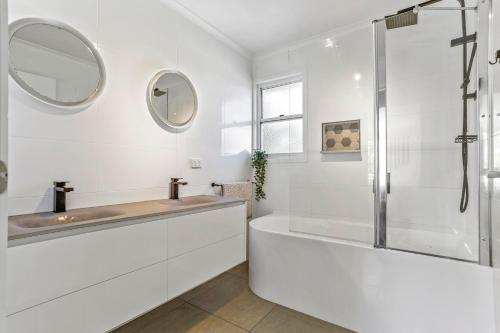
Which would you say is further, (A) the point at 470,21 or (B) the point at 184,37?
(B) the point at 184,37

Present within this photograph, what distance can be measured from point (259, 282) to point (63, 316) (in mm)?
1518

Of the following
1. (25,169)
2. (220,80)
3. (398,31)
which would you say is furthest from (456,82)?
(25,169)

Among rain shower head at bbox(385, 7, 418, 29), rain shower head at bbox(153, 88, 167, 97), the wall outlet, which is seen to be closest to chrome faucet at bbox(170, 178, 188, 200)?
the wall outlet

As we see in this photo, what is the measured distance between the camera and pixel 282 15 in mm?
2453

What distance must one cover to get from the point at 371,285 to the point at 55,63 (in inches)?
101

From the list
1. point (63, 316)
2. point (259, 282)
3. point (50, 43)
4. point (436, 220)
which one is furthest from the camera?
point (259, 282)

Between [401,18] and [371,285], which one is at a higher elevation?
[401,18]

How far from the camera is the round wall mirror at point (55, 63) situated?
1383 mm

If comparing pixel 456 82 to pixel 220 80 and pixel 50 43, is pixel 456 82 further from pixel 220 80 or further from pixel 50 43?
pixel 50 43

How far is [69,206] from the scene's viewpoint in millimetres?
1544

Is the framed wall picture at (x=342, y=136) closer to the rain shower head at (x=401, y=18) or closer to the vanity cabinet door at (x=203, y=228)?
the rain shower head at (x=401, y=18)

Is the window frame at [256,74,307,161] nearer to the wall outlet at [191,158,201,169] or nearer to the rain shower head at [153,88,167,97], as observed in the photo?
the wall outlet at [191,158,201,169]

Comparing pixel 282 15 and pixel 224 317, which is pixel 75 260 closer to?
pixel 224 317

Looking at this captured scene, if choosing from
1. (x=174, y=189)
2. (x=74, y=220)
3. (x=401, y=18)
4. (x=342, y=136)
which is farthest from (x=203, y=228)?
(x=401, y=18)
